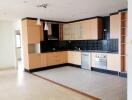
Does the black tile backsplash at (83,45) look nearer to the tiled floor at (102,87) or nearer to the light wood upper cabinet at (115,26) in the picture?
the light wood upper cabinet at (115,26)

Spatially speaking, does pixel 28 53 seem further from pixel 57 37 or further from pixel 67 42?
pixel 67 42

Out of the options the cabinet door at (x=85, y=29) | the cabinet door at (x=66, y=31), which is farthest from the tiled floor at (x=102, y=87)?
the cabinet door at (x=66, y=31)

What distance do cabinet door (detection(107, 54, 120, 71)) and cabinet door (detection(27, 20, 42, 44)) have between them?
327 cm

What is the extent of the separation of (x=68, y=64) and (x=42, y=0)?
14.9 ft

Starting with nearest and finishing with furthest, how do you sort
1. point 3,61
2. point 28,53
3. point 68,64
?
point 28,53, point 3,61, point 68,64

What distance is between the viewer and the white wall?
23.5 ft

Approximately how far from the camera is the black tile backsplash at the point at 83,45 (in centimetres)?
618

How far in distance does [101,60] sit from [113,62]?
1.95ft

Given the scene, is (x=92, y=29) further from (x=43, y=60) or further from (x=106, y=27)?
(x=43, y=60)

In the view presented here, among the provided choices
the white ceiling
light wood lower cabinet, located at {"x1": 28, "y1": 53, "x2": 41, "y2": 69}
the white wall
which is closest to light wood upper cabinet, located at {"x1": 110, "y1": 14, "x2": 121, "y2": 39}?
the white ceiling

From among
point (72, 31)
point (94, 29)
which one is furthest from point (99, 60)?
point (72, 31)

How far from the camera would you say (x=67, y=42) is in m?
8.45

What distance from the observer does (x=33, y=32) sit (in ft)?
21.5

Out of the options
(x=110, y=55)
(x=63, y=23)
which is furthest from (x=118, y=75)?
(x=63, y=23)
